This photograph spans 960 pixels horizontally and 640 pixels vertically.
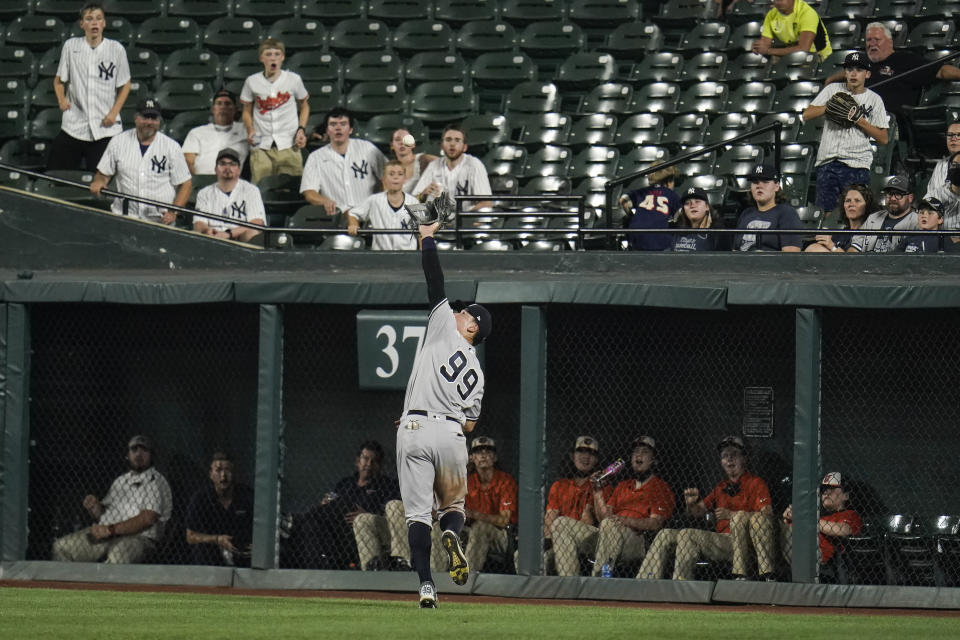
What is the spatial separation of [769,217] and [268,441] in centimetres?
364

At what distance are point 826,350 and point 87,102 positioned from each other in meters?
6.39

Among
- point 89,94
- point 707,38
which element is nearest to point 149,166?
point 89,94

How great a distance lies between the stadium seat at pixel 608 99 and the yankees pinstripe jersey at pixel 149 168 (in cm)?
342

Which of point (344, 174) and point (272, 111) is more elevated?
point (272, 111)

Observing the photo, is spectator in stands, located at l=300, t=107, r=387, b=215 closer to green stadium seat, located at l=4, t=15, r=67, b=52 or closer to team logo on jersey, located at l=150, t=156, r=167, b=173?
team logo on jersey, located at l=150, t=156, r=167, b=173

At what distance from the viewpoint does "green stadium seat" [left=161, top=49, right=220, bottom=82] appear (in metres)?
14.8

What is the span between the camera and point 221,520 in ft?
36.7

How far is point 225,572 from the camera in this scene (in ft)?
35.3

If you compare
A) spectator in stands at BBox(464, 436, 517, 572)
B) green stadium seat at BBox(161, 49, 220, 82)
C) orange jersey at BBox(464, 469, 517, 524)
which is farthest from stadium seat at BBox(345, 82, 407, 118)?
orange jersey at BBox(464, 469, 517, 524)

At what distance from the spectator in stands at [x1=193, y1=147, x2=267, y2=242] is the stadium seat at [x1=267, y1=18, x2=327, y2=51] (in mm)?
2925

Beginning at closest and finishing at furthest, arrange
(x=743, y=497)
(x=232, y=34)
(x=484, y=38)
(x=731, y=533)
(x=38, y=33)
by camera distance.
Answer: (x=731, y=533)
(x=743, y=497)
(x=484, y=38)
(x=232, y=34)
(x=38, y=33)

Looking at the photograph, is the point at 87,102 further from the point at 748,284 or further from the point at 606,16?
the point at 748,284

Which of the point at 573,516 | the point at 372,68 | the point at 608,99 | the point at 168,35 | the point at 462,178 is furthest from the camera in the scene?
the point at 168,35

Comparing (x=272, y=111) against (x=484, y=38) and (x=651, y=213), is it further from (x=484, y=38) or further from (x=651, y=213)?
(x=651, y=213)
